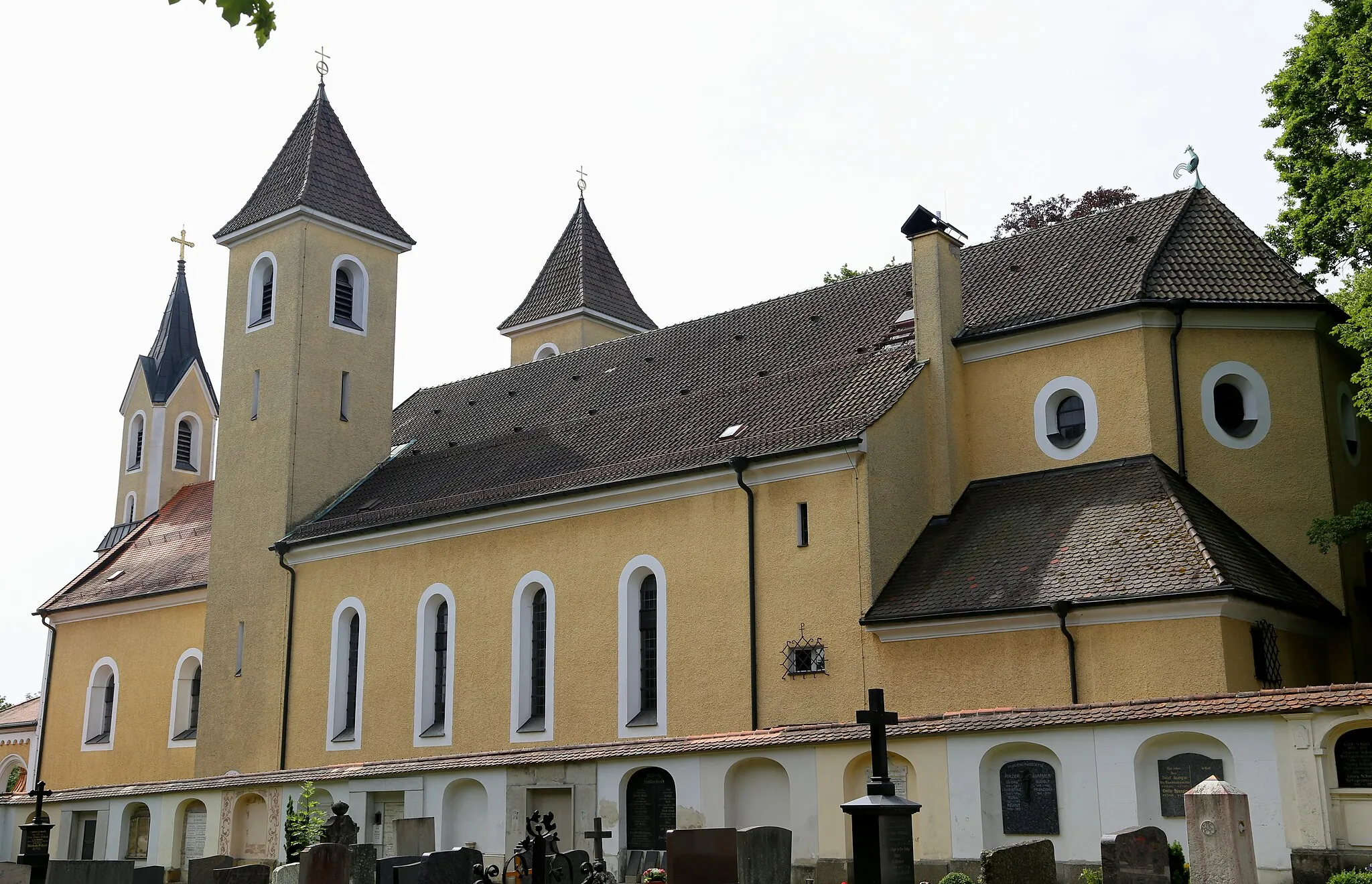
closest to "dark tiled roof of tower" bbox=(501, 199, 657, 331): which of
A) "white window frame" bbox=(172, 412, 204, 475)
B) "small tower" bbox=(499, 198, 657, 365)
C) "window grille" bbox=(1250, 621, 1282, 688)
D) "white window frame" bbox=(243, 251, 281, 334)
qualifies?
"small tower" bbox=(499, 198, 657, 365)

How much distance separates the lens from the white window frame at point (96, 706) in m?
34.3

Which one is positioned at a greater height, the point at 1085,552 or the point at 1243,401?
the point at 1243,401

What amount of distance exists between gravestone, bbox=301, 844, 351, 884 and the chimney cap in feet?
47.2

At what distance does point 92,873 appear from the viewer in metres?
15.8

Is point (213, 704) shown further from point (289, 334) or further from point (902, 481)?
point (902, 481)

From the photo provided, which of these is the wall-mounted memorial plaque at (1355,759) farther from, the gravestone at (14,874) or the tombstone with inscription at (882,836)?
the gravestone at (14,874)

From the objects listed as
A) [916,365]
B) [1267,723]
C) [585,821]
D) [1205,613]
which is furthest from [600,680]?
[1267,723]

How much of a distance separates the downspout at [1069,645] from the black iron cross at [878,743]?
5716mm

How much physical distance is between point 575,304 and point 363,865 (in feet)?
80.2

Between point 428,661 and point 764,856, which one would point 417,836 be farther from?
point 428,661

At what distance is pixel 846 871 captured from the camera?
1570 centimetres

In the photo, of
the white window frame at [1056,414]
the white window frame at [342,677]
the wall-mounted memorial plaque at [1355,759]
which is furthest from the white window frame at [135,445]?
the wall-mounted memorial plaque at [1355,759]

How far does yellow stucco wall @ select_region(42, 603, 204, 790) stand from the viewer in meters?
32.5

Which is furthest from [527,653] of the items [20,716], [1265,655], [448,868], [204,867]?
[20,716]
